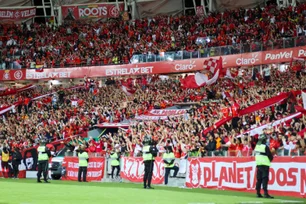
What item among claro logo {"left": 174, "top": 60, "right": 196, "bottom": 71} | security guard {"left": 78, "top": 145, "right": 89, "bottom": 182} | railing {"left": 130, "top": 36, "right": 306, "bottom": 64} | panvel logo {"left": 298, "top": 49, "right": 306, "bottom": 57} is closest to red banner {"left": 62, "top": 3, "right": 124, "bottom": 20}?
railing {"left": 130, "top": 36, "right": 306, "bottom": 64}

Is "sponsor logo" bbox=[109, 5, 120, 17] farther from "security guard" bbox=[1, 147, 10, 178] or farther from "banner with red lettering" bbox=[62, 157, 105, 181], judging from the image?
"banner with red lettering" bbox=[62, 157, 105, 181]

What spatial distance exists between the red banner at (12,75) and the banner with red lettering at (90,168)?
2219cm

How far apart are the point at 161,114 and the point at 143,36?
14.9 meters

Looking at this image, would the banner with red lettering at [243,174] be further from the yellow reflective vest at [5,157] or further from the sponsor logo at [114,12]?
the sponsor logo at [114,12]

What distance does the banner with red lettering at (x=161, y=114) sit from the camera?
36875 mm

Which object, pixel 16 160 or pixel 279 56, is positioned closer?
pixel 16 160

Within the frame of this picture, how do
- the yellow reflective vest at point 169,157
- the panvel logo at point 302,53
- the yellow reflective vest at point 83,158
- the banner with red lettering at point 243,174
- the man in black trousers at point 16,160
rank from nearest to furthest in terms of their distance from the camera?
the banner with red lettering at point 243,174 → the yellow reflective vest at point 169,157 → the yellow reflective vest at point 83,158 → the man in black trousers at point 16,160 → the panvel logo at point 302,53

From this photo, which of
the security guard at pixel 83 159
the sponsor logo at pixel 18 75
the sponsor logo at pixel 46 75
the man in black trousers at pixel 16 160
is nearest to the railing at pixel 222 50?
the sponsor logo at pixel 46 75

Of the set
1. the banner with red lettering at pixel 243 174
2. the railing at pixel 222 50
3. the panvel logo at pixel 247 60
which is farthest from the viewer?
the panvel logo at pixel 247 60

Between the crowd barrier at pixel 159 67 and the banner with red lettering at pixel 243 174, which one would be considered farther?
the crowd barrier at pixel 159 67

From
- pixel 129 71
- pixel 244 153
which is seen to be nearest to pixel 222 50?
pixel 129 71

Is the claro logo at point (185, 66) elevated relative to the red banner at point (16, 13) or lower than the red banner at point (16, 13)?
lower

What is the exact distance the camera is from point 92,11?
5794cm

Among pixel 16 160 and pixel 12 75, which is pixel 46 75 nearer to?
pixel 12 75
